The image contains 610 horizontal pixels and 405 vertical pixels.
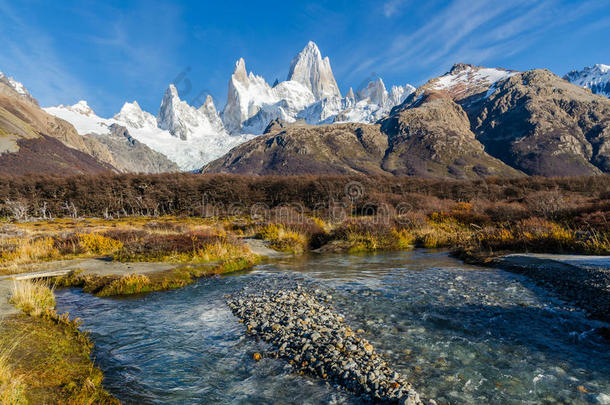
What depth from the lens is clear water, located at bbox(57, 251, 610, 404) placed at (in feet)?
16.3

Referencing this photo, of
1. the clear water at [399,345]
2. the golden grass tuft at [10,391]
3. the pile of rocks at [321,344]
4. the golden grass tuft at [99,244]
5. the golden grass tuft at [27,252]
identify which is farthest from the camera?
the golden grass tuft at [99,244]

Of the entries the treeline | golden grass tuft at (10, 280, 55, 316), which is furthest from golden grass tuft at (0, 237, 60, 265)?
the treeline

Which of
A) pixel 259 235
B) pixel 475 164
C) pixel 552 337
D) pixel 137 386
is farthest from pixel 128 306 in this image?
pixel 475 164

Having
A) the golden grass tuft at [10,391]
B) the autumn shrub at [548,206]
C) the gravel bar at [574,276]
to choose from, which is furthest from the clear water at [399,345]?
the autumn shrub at [548,206]

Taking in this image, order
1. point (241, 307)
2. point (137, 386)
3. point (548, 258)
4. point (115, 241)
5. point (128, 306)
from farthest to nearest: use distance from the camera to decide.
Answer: point (115, 241) < point (548, 258) < point (128, 306) < point (241, 307) < point (137, 386)

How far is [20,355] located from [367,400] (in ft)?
20.1

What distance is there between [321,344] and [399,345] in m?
1.69

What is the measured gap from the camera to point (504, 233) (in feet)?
61.0

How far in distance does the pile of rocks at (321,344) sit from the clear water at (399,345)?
1.02 ft

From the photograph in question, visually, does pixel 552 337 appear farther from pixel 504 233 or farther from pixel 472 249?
pixel 504 233

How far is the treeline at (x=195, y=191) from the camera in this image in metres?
50.4

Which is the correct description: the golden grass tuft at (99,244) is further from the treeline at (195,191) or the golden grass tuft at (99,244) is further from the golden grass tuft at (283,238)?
the treeline at (195,191)

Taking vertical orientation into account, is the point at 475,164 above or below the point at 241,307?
above

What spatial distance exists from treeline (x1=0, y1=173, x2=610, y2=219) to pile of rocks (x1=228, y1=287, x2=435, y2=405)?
38.9 m
